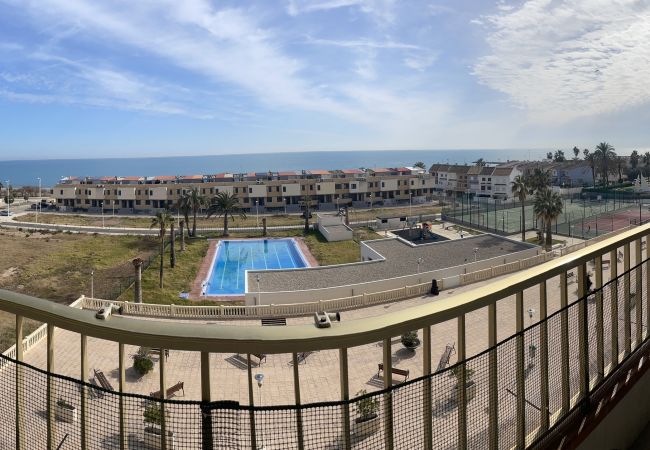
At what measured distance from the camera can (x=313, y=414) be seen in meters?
2.77

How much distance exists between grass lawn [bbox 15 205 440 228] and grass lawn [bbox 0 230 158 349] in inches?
403

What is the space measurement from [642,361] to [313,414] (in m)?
4.57

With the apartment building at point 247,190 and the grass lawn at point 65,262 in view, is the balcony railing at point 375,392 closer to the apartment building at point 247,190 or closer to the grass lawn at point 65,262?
the grass lawn at point 65,262

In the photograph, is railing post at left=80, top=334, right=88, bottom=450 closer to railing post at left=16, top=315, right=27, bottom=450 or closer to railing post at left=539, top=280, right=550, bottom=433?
railing post at left=16, top=315, right=27, bottom=450

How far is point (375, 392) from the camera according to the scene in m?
2.78

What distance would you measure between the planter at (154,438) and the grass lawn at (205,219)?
2154 inches

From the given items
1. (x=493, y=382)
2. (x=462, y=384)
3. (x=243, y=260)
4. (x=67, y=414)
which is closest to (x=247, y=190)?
(x=243, y=260)

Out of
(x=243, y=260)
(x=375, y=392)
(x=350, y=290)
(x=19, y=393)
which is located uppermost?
(x=375, y=392)

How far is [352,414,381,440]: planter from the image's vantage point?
320 centimetres

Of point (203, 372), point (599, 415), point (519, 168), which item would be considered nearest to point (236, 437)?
point (203, 372)

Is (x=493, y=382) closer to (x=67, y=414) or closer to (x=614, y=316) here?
(x=614, y=316)

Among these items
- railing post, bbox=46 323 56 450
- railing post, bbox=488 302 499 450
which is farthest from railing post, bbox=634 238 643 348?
railing post, bbox=46 323 56 450

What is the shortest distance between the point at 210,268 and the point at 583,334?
35578 millimetres

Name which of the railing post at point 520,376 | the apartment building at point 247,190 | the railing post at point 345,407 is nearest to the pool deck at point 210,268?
the apartment building at point 247,190
